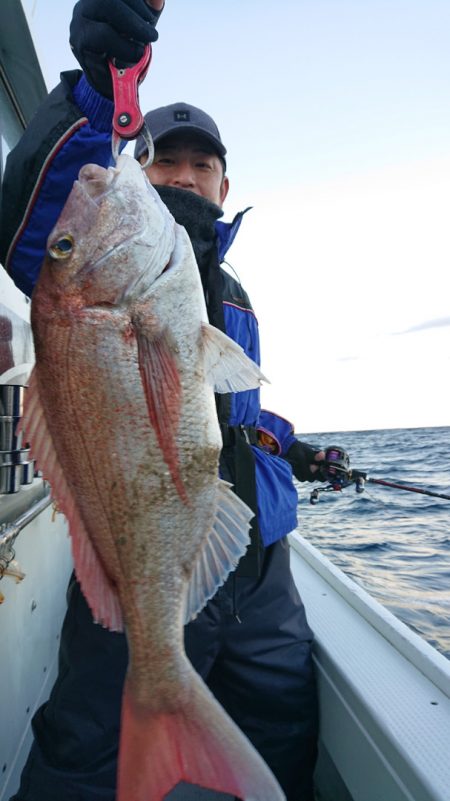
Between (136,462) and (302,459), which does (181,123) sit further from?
(302,459)

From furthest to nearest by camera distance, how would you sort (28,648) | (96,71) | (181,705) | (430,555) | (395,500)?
(395,500) → (430,555) → (28,648) → (96,71) → (181,705)

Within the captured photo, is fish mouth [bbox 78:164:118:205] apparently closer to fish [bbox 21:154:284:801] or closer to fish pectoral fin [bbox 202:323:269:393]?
fish [bbox 21:154:284:801]

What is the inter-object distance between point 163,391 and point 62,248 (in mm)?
462

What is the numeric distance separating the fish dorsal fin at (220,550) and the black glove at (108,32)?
1224 millimetres

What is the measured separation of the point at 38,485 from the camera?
2.62m

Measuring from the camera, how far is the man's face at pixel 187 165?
7.06ft

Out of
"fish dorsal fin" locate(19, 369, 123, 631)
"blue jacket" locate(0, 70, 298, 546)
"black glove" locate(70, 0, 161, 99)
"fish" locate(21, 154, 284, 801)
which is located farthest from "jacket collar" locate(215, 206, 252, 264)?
"fish dorsal fin" locate(19, 369, 123, 631)

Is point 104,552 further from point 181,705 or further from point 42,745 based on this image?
point 42,745

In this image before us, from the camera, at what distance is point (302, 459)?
3.10 meters

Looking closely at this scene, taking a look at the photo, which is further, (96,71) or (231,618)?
(231,618)

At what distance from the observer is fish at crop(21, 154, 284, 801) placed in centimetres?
117

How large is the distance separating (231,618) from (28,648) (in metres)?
1.14

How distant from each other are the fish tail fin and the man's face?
1.91 metres

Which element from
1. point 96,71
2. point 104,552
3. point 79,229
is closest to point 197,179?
point 96,71
